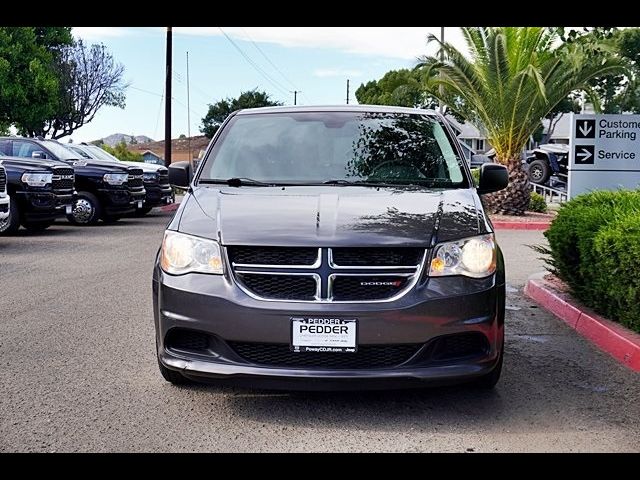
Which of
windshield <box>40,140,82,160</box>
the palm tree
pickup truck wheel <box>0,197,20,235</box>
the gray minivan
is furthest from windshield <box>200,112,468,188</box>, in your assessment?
windshield <box>40,140,82,160</box>

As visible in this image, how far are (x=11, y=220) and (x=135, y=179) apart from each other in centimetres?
392

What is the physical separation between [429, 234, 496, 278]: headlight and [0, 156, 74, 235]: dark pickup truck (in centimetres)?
1053

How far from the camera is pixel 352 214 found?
4461mm

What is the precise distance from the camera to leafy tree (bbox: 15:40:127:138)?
38969 millimetres

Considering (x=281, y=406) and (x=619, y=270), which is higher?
(x=619, y=270)

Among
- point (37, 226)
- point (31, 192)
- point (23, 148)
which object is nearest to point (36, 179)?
point (31, 192)

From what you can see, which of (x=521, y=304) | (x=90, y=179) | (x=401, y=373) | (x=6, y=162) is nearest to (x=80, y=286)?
(x=521, y=304)

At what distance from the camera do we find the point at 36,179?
45.0 ft

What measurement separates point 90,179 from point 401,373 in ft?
44.4

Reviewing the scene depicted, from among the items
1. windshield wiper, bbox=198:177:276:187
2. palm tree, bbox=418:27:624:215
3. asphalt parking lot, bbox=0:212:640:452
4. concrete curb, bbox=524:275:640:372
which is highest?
palm tree, bbox=418:27:624:215

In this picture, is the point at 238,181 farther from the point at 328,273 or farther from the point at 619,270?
the point at 619,270

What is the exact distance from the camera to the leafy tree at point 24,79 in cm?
2928

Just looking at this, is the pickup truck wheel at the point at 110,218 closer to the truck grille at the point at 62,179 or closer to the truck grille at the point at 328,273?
the truck grille at the point at 62,179

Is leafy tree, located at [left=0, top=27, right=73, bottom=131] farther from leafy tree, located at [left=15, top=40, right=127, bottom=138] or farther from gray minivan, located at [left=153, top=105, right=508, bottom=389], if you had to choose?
gray minivan, located at [left=153, top=105, right=508, bottom=389]
